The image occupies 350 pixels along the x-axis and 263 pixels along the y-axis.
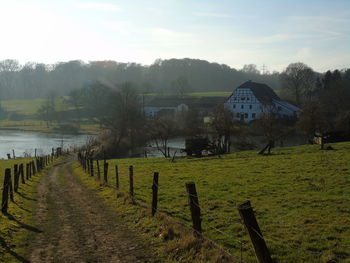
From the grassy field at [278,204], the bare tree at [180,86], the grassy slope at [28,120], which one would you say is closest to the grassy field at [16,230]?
the grassy field at [278,204]

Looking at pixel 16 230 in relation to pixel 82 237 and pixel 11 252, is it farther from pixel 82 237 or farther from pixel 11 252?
pixel 82 237

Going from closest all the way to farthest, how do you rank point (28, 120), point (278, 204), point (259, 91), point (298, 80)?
point (278, 204) → point (259, 91) → point (298, 80) → point (28, 120)

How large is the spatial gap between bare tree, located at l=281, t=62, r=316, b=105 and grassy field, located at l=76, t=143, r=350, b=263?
278 feet

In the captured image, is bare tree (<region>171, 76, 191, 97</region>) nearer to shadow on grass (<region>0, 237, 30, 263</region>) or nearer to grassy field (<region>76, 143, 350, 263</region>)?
grassy field (<region>76, 143, 350, 263</region>)

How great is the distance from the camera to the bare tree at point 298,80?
339ft

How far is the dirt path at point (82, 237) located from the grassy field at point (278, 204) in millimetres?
1122

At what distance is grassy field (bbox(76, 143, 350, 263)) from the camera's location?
8.66m

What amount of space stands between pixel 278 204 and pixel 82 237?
7365mm

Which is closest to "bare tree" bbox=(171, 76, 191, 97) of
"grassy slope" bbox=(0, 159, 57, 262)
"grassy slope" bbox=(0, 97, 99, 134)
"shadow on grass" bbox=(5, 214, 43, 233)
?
"grassy slope" bbox=(0, 97, 99, 134)

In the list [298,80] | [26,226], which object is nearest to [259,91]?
[298,80]

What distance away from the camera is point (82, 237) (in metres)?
11.0

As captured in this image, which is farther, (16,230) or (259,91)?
(259,91)

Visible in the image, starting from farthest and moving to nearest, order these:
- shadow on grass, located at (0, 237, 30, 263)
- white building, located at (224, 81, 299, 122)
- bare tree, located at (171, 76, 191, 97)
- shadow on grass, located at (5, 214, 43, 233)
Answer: bare tree, located at (171, 76, 191, 97) → white building, located at (224, 81, 299, 122) → shadow on grass, located at (5, 214, 43, 233) → shadow on grass, located at (0, 237, 30, 263)

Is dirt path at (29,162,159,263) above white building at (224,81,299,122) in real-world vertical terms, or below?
below
